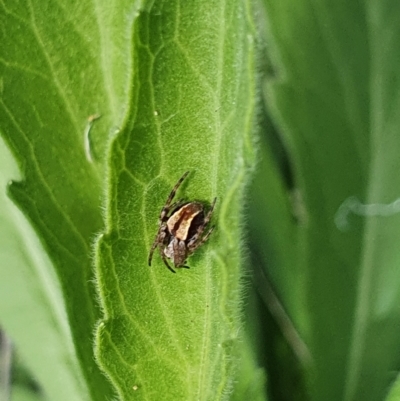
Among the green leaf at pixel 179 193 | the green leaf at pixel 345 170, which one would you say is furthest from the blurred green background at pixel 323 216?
the green leaf at pixel 179 193

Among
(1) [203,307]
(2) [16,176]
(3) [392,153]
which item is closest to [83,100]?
(2) [16,176]

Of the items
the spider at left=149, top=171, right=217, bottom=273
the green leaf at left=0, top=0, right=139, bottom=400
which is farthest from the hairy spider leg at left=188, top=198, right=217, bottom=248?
the green leaf at left=0, top=0, right=139, bottom=400

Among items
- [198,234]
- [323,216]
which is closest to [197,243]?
[198,234]

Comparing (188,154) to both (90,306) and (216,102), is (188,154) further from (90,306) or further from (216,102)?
(90,306)

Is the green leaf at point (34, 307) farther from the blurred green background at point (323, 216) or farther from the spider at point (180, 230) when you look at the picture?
the spider at point (180, 230)

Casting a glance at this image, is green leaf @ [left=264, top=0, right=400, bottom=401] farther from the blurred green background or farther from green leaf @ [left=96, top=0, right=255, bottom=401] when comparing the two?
green leaf @ [left=96, top=0, right=255, bottom=401]

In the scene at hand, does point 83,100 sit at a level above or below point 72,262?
above
